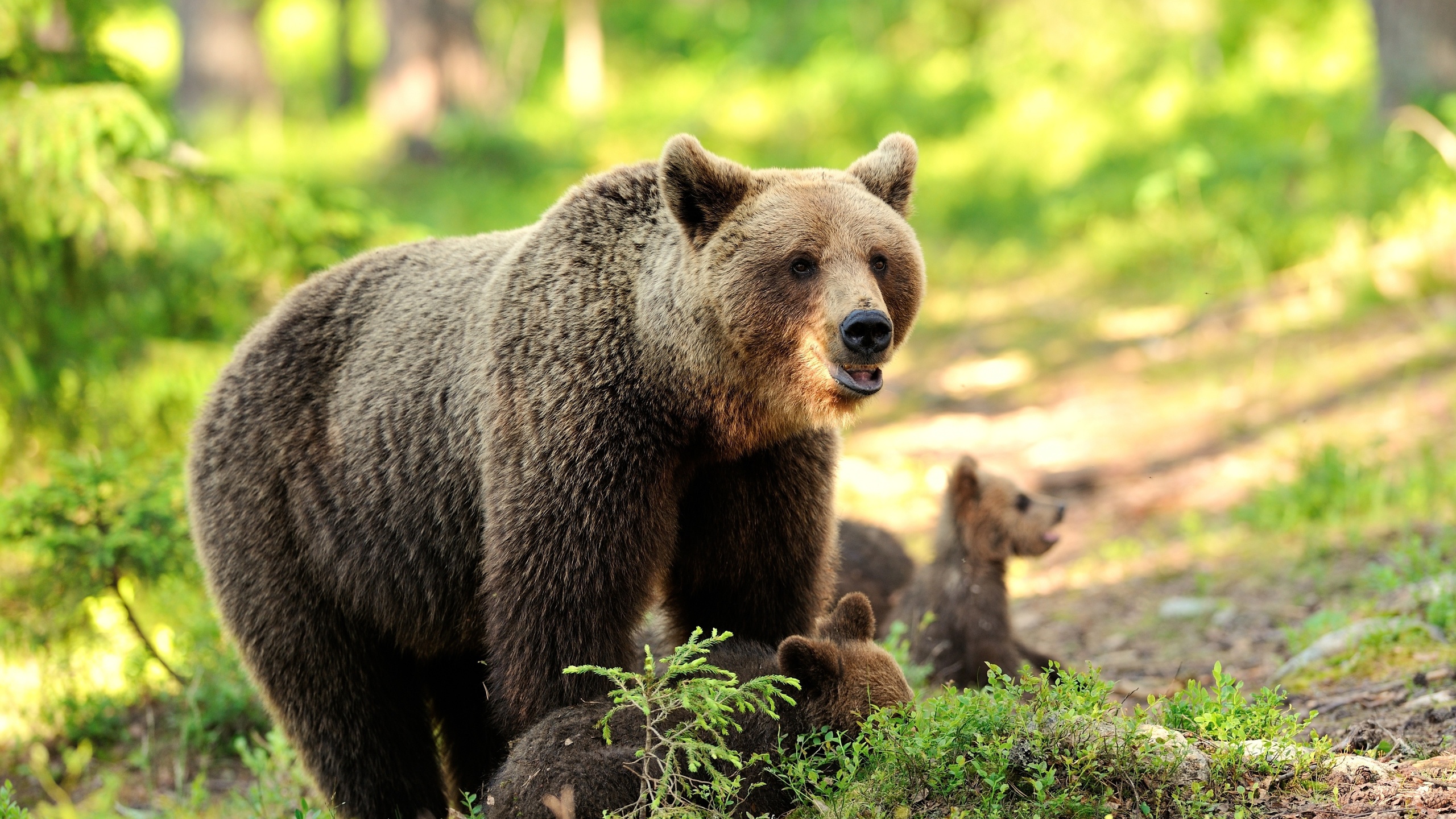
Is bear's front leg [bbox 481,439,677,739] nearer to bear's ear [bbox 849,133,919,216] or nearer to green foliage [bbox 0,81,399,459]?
bear's ear [bbox 849,133,919,216]

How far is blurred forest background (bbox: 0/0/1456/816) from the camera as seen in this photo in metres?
6.89

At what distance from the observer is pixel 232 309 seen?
848 centimetres

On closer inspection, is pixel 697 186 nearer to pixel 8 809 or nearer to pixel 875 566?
pixel 8 809

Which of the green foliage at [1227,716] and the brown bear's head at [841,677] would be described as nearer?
the green foliage at [1227,716]

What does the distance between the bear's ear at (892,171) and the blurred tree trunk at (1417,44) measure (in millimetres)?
10024

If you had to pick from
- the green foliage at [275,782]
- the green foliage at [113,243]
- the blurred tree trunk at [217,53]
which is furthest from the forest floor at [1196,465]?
the blurred tree trunk at [217,53]

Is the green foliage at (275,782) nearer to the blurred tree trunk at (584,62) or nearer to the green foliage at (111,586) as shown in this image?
the green foliage at (111,586)

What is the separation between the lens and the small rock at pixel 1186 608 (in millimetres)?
7277

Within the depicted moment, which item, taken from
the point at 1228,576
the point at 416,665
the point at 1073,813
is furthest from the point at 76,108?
the point at 1228,576

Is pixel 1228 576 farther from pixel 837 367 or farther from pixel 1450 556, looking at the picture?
pixel 837 367

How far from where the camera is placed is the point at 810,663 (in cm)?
434

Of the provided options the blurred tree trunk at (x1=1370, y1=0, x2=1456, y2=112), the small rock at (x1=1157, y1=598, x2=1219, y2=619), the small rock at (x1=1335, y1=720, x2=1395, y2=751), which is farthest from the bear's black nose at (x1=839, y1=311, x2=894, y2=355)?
the blurred tree trunk at (x1=1370, y1=0, x2=1456, y2=112)

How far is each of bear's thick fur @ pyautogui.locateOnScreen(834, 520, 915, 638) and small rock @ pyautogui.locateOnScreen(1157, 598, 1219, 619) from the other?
1.45m

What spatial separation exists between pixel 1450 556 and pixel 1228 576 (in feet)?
4.36
